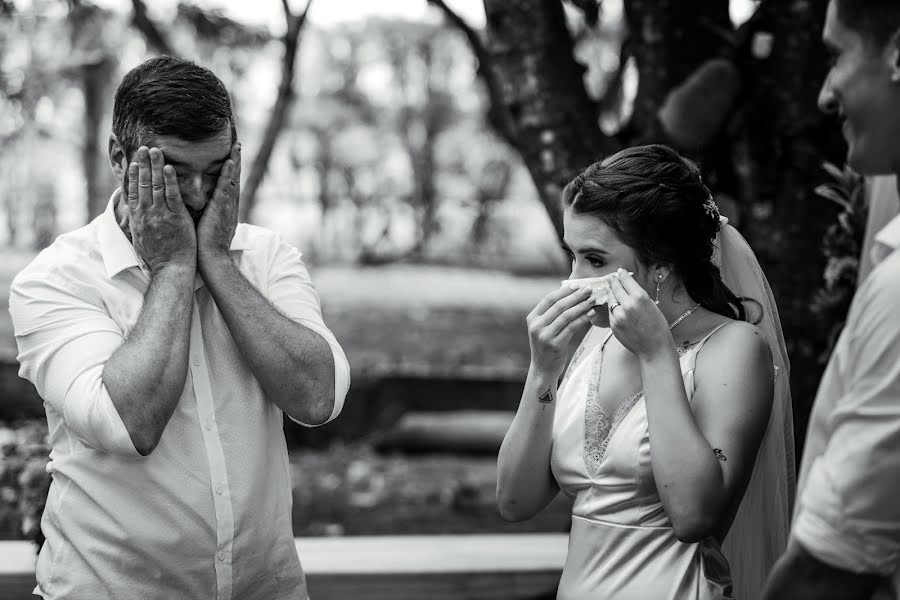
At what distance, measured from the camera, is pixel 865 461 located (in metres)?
1.53

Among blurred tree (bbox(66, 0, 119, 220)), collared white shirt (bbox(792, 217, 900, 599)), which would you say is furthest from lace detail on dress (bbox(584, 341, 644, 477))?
blurred tree (bbox(66, 0, 119, 220))

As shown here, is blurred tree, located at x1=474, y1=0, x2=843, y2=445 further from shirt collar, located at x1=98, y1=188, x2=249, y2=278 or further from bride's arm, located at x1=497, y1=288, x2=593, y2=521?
shirt collar, located at x1=98, y1=188, x2=249, y2=278

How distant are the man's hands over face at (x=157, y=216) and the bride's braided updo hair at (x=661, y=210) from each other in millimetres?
1035

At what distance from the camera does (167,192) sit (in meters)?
2.43

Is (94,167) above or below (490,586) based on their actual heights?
above

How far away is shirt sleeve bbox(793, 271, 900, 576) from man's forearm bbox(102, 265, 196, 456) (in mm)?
1463

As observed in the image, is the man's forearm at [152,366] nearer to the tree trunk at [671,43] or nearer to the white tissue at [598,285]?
the white tissue at [598,285]

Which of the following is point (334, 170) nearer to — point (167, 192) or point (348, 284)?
point (348, 284)

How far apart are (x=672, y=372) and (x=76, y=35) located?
9236mm

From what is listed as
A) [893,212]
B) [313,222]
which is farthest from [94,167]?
[893,212]

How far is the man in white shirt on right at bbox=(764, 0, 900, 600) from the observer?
1.54 meters

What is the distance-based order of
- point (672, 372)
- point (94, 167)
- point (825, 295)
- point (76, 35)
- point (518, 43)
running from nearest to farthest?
point (672, 372)
point (825, 295)
point (518, 43)
point (76, 35)
point (94, 167)

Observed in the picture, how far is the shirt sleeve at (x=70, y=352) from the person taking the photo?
2.25m

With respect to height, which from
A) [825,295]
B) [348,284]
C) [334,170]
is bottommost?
[348,284]
